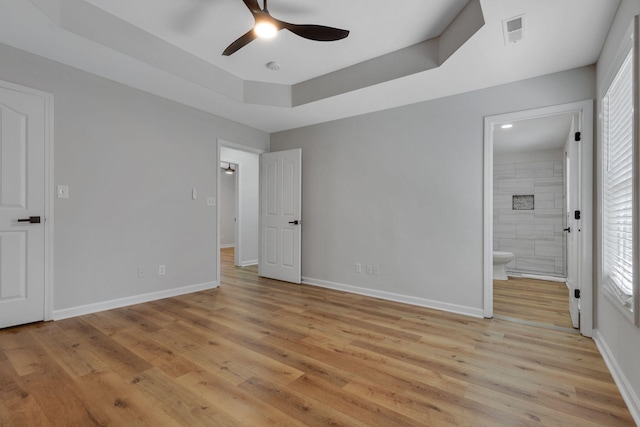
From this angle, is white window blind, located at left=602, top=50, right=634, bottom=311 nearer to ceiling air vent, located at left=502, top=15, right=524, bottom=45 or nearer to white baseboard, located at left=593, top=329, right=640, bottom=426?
white baseboard, located at left=593, top=329, right=640, bottom=426

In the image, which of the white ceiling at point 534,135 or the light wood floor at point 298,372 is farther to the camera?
the white ceiling at point 534,135

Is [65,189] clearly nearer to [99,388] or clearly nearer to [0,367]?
[0,367]

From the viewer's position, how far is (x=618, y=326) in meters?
1.99

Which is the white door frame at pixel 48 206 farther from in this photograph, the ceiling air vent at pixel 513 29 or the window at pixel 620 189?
the window at pixel 620 189

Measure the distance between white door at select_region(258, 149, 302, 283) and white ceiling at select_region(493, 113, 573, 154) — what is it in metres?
2.97

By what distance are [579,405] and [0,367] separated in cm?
356

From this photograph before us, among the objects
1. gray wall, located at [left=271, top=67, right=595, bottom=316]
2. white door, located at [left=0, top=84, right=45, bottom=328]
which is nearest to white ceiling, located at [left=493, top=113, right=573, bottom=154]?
gray wall, located at [left=271, top=67, right=595, bottom=316]

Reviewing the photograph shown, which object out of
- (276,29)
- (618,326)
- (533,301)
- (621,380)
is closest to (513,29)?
(276,29)

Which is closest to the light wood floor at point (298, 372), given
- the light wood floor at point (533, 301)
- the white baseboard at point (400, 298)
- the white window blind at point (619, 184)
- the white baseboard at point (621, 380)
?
the white baseboard at point (621, 380)

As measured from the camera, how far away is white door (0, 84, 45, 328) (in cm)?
268

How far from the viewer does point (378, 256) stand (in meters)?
3.97

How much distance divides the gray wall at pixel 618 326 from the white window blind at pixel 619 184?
0.15 m

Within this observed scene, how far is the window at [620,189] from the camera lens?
5.80 ft

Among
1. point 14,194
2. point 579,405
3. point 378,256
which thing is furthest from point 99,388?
point 378,256
